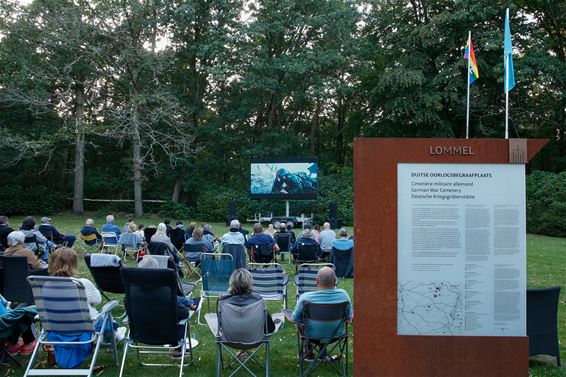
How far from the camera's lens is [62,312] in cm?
454

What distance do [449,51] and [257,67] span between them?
978 centimetres

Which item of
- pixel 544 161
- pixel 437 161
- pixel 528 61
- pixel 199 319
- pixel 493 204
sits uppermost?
pixel 528 61

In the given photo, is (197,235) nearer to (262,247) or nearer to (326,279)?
(262,247)

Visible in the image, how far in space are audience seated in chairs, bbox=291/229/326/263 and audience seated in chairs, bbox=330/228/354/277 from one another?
0.47 m

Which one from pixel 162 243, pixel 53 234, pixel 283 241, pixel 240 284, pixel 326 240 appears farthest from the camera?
pixel 283 241

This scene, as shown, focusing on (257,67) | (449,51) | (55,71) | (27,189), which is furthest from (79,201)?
(449,51)

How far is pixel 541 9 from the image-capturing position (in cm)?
2736

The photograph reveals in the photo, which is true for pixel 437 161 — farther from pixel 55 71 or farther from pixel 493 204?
pixel 55 71

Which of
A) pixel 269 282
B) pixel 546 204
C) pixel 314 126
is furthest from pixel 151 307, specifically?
pixel 314 126

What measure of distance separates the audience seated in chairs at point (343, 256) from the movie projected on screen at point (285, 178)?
12.0m

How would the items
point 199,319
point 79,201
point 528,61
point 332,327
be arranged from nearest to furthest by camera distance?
point 332,327 < point 199,319 < point 528,61 < point 79,201

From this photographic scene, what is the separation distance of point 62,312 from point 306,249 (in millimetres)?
6336

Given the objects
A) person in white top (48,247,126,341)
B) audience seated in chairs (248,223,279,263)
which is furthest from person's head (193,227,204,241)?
person in white top (48,247,126,341)

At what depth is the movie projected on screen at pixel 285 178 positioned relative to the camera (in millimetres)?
22156
